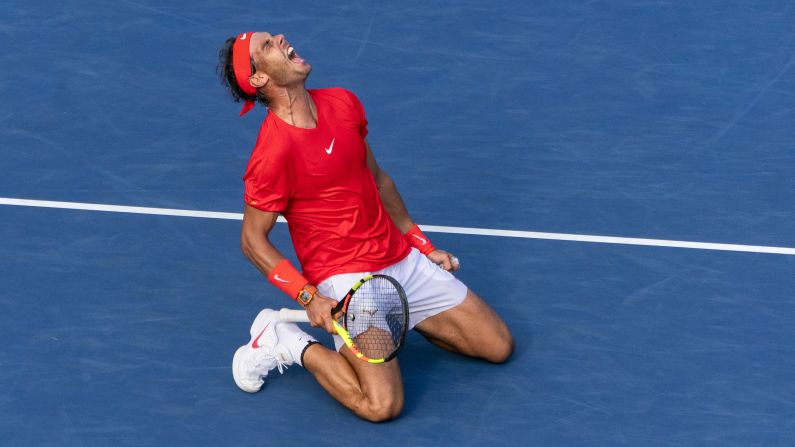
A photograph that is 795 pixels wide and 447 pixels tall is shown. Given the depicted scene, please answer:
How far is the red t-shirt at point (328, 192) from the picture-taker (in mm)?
6195

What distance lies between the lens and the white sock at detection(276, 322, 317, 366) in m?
6.36

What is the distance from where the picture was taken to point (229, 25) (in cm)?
962

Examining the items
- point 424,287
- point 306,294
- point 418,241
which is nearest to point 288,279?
point 306,294

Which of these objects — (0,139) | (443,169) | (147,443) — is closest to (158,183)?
(0,139)

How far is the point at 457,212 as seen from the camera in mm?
7762

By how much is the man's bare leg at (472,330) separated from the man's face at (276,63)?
1.38 m

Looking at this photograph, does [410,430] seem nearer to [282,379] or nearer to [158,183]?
[282,379]

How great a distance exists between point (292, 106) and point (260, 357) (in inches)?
47.8

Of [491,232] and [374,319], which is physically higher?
[374,319]

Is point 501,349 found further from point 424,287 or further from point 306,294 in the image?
point 306,294

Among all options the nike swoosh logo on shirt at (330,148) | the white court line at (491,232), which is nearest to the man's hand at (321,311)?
the nike swoosh logo on shirt at (330,148)

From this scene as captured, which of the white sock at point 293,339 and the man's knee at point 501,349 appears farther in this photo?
the man's knee at point 501,349

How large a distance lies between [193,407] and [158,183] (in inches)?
82.8

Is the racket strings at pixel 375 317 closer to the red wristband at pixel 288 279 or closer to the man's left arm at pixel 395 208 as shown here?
the red wristband at pixel 288 279
